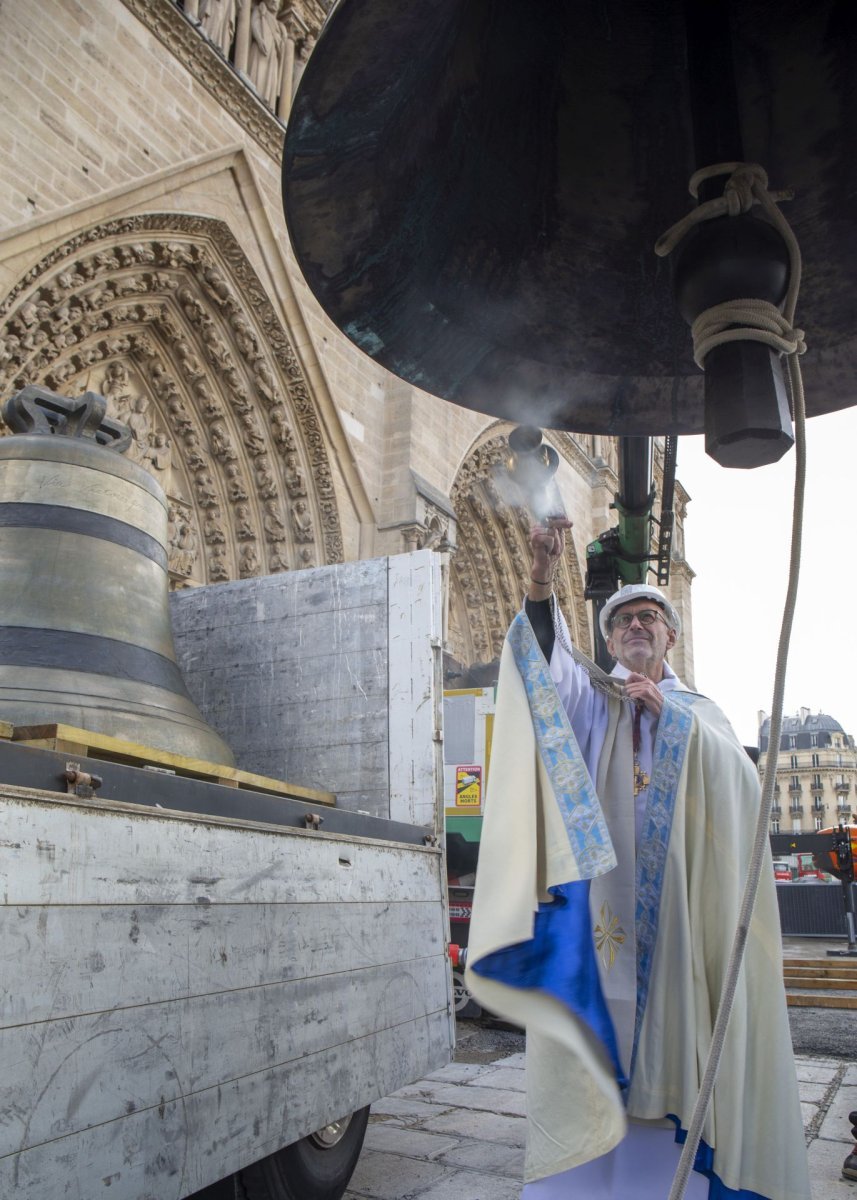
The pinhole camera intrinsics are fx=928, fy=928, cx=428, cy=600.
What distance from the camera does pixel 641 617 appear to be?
2.20m

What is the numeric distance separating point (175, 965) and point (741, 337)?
1.39m

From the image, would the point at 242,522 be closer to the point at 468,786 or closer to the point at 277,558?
the point at 277,558

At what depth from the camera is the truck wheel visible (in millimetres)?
2250

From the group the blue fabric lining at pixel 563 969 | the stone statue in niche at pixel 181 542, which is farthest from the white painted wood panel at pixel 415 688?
the stone statue in niche at pixel 181 542

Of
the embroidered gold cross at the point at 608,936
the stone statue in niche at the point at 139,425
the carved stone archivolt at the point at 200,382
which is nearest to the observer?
the embroidered gold cross at the point at 608,936

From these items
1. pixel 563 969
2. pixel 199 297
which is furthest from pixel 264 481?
pixel 563 969

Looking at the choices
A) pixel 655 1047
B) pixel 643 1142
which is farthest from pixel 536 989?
pixel 643 1142

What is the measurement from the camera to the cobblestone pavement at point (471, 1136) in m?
2.67

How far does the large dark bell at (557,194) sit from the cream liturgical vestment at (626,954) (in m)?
0.70

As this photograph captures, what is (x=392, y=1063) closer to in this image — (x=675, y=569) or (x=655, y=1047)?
(x=655, y=1047)

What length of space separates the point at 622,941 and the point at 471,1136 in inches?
76.9

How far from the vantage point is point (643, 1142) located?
170 centimetres

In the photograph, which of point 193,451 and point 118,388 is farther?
point 193,451

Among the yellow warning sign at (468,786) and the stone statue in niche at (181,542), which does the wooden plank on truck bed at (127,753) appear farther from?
the stone statue in niche at (181,542)
